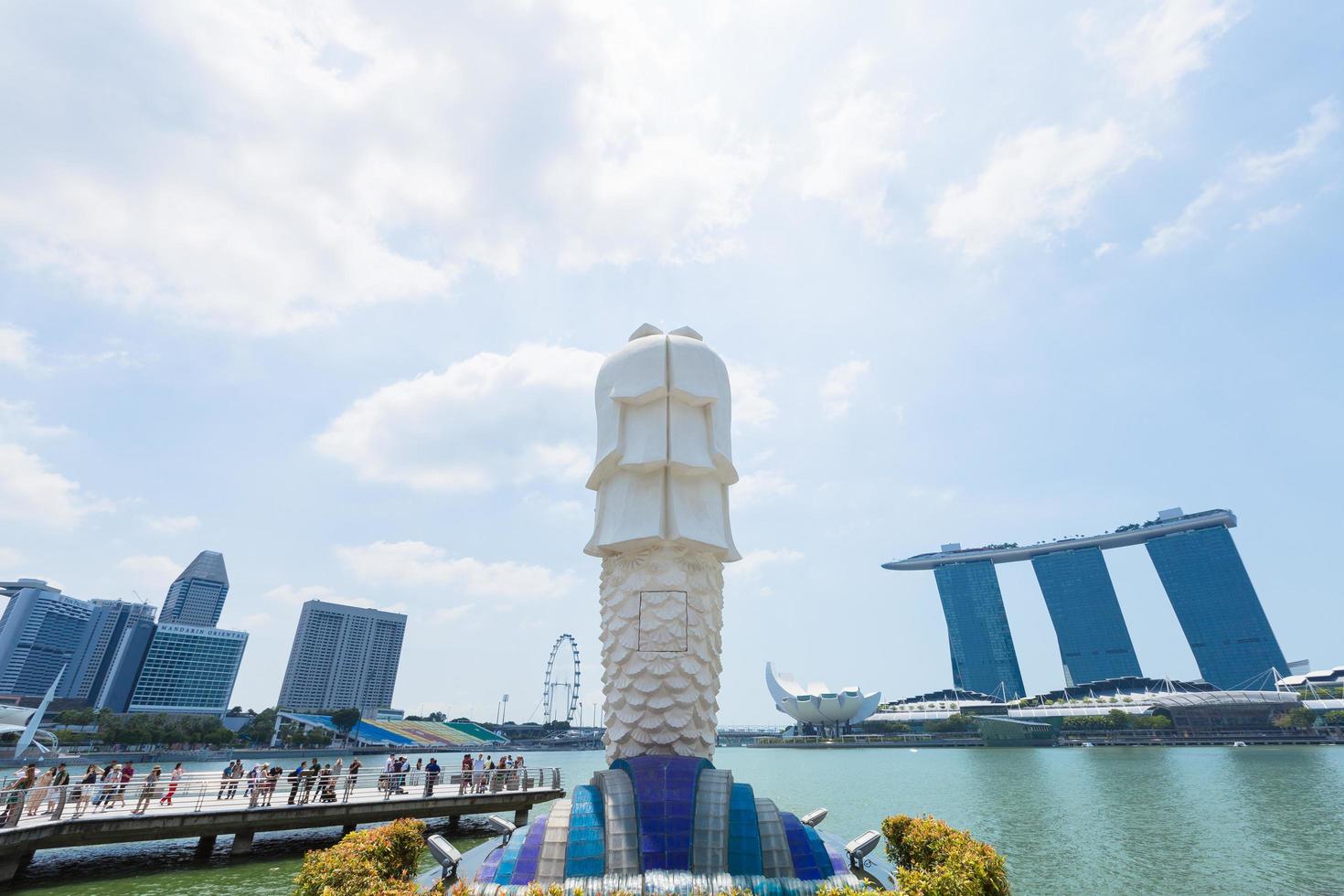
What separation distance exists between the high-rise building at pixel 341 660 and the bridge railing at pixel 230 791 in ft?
396

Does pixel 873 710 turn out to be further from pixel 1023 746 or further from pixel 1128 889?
pixel 1128 889

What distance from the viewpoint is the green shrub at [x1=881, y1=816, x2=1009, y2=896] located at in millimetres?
7062

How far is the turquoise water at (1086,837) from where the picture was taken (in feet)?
44.1

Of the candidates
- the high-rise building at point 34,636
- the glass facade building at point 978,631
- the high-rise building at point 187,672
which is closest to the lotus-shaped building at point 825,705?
the glass facade building at point 978,631

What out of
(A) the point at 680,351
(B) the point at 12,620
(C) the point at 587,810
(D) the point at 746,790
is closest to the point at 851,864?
(D) the point at 746,790

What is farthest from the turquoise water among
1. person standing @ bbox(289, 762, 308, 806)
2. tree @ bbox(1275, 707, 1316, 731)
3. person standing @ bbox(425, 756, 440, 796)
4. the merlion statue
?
tree @ bbox(1275, 707, 1316, 731)

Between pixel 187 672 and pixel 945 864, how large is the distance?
→ 431 ft

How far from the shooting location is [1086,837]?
1788 cm

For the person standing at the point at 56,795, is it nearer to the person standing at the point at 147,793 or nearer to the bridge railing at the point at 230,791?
the bridge railing at the point at 230,791

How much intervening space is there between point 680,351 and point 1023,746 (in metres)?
82.8

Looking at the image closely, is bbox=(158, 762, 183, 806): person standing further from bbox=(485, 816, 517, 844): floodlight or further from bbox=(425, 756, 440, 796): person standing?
bbox=(485, 816, 517, 844): floodlight

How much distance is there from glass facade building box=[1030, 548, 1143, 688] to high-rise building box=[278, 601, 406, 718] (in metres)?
137

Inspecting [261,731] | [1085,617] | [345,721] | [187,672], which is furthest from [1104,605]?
[187,672]

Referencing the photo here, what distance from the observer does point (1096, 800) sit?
81.9ft
